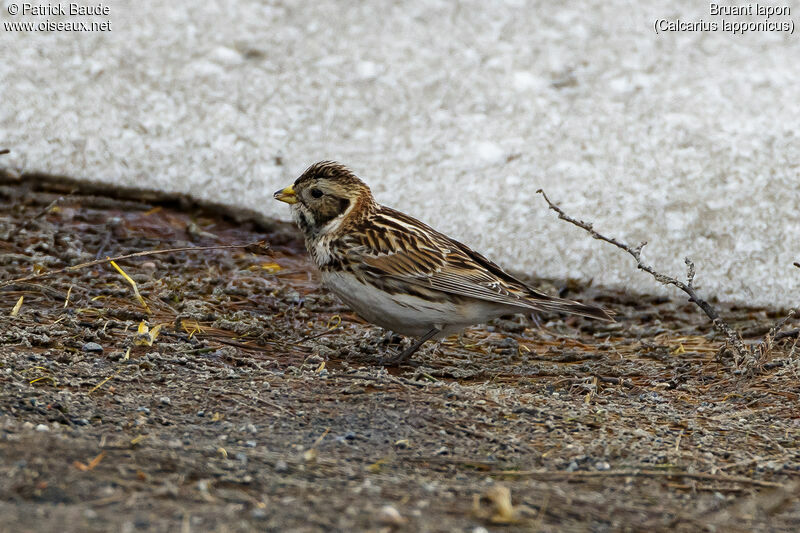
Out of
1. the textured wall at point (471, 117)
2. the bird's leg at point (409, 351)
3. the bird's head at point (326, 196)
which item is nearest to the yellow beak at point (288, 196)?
the bird's head at point (326, 196)

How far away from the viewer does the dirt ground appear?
346 cm

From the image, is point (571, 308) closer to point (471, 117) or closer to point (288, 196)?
point (288, 196)

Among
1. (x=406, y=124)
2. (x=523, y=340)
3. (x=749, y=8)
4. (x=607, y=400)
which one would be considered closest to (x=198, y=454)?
(x=607, y=400)

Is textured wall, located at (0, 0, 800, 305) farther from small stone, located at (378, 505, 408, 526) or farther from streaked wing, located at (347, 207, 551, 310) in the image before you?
small stone, located at (378, 505, 408, 526)

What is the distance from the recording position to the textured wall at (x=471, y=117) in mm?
7914

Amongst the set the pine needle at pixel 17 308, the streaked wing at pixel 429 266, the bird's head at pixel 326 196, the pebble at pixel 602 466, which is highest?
the bird's head at pixel 326 196

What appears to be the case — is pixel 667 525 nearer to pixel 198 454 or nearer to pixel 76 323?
pixel 198 454

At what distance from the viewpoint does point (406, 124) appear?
8.91m

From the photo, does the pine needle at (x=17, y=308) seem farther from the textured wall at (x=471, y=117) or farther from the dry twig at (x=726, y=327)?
the dry twig at (x=726, y=327)

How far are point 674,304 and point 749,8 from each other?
4.43 metres

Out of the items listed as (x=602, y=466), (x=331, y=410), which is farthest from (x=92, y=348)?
(x=602, y=466)

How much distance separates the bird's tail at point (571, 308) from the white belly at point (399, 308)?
29cm

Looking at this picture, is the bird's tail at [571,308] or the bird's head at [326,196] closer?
the bird's tail at [571,308]

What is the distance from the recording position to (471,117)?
9.02 meters
